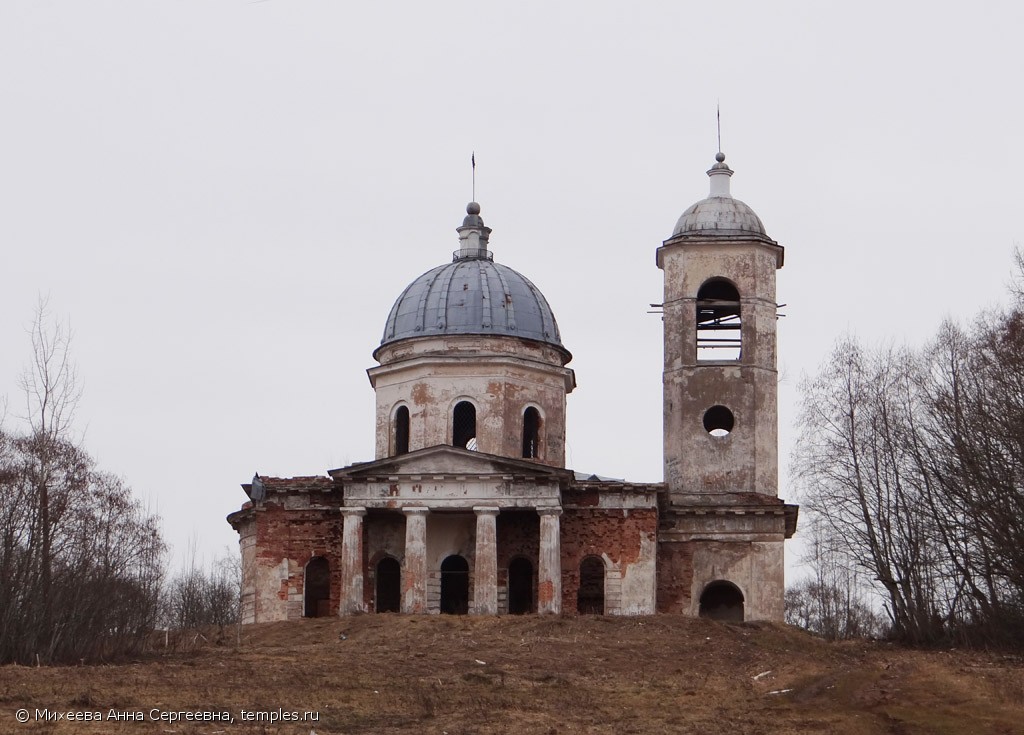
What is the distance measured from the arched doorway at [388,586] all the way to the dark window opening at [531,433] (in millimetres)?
4110

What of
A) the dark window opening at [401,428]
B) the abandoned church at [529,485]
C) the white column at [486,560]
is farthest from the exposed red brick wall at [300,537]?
the white column at [486,560]

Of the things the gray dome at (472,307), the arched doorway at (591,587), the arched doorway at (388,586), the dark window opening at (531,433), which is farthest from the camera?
the gray dome at (472,307)

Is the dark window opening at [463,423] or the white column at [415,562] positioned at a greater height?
the dark window opening at [463,423]

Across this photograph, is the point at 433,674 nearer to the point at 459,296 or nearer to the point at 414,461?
the point at 414,461

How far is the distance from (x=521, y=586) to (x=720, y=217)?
32.3 ft

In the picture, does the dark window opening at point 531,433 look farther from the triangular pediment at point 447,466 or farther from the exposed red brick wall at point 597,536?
the triangular pediment at point 447,466

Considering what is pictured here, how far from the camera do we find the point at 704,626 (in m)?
34.9

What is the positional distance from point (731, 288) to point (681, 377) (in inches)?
106

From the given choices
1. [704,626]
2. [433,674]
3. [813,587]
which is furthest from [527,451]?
[813,587]

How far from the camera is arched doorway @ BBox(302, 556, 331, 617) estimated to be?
39906 millimetres

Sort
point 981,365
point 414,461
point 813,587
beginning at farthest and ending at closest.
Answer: point 813,587
point 414,461
point 981,365

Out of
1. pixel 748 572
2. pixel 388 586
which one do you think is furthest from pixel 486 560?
pixel 748 572

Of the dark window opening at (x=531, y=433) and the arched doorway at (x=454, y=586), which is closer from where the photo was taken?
the arched doorway at (x=454, y=586)

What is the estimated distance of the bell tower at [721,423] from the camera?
39.9 meters
